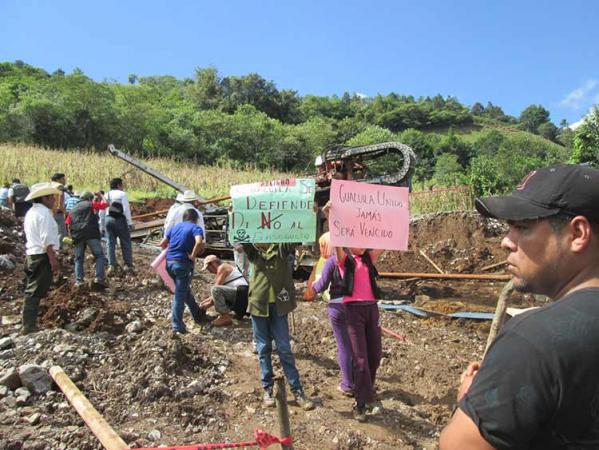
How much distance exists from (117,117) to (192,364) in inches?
1403

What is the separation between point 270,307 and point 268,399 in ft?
2.78

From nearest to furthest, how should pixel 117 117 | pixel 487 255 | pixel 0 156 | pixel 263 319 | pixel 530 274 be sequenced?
pixel 530 274, pixel 263 319, pixel 487 255, pixel 0 156, pixel 117 117

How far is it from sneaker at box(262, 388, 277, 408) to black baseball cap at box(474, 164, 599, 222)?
3583mm

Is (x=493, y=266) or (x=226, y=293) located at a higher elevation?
(x=226, y=293)

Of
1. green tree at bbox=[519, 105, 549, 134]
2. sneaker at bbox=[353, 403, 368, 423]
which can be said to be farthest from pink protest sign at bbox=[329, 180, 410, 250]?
green tree at bbox=[519, 105, 549, 134]

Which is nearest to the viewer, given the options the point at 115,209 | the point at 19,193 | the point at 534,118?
the point at 115,209

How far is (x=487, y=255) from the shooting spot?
13289mm

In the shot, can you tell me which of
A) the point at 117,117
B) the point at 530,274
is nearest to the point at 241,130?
the point at 117,117

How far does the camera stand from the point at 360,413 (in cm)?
436

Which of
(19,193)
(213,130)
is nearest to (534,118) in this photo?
(213,130)

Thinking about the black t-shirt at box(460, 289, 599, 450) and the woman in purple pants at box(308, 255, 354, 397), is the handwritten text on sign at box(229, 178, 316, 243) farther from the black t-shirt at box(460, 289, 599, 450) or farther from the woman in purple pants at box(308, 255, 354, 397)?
the black t-shirt at box(460, 289, 599, 450)

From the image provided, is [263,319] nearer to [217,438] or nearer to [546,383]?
[217,438]

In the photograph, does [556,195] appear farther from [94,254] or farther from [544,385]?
[94,254]

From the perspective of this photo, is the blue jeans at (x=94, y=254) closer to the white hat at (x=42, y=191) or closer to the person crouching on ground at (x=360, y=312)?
the white hat at (x=42, y=191)
